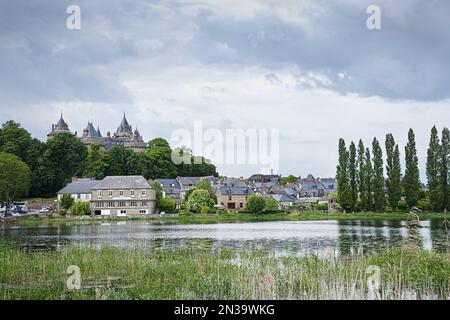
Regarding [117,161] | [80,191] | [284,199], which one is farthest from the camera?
[284,199]

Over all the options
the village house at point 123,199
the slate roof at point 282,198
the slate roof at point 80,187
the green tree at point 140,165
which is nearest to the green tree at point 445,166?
the slate roof at point 282,198

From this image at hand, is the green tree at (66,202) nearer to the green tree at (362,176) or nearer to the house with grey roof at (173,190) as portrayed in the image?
the house with grey roof at (173,190)

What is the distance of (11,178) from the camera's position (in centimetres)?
8150

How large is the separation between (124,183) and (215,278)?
73.4 metres

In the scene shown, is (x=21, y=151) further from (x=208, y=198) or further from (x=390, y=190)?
(x=390, y=190)

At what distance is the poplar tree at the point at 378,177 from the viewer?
2864 inches

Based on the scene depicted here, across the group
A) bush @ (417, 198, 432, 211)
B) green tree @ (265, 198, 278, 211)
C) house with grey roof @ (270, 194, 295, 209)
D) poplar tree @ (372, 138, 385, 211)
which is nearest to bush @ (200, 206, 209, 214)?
green tree @ (265, 198, 278, 211)

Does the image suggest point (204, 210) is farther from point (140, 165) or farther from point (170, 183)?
point (140, 165)

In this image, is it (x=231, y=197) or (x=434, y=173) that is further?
(x=231, y=197)

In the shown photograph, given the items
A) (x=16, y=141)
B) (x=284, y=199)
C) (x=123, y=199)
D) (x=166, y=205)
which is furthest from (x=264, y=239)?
(x=16, y=141)

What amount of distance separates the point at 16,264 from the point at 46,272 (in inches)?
78.5

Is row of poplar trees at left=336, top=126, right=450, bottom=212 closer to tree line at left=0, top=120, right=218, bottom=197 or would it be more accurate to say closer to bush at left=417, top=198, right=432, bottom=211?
bush at left=417, top=198, right=432, bottom=211
